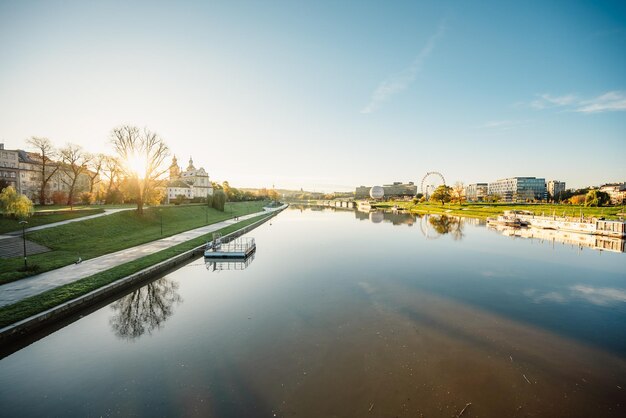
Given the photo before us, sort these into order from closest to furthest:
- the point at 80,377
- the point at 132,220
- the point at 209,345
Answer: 1. the point at 80,377
2. the point at 209,345
3. the point at 132,220

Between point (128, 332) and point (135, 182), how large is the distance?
38.4 metres

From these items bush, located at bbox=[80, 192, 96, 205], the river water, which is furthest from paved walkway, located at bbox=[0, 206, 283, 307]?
bush, located at bbox=[80, 192, 96, 205]

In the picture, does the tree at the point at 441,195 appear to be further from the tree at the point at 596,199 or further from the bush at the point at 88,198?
the bush at the point at 88,198

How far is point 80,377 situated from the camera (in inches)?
355

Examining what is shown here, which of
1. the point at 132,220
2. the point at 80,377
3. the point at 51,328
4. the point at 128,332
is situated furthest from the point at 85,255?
the point at 132,220

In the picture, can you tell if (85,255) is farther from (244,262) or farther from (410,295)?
(410,295)

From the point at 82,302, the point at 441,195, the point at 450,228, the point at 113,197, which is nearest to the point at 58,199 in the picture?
the point at 113,197

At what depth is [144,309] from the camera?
14.5m

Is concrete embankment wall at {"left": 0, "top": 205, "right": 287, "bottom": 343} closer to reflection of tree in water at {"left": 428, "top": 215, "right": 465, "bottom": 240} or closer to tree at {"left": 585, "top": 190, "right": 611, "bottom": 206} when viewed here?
reflection of tree in water at {"left": 428, "top": 215, "right": 465, "bottom": 240}

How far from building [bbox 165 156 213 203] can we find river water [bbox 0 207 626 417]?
93.5m

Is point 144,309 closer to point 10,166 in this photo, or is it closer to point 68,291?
point 68,291

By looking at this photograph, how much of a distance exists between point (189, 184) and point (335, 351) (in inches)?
4476

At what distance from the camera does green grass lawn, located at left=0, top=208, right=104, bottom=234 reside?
25528mm

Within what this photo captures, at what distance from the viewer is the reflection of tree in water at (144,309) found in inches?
489
